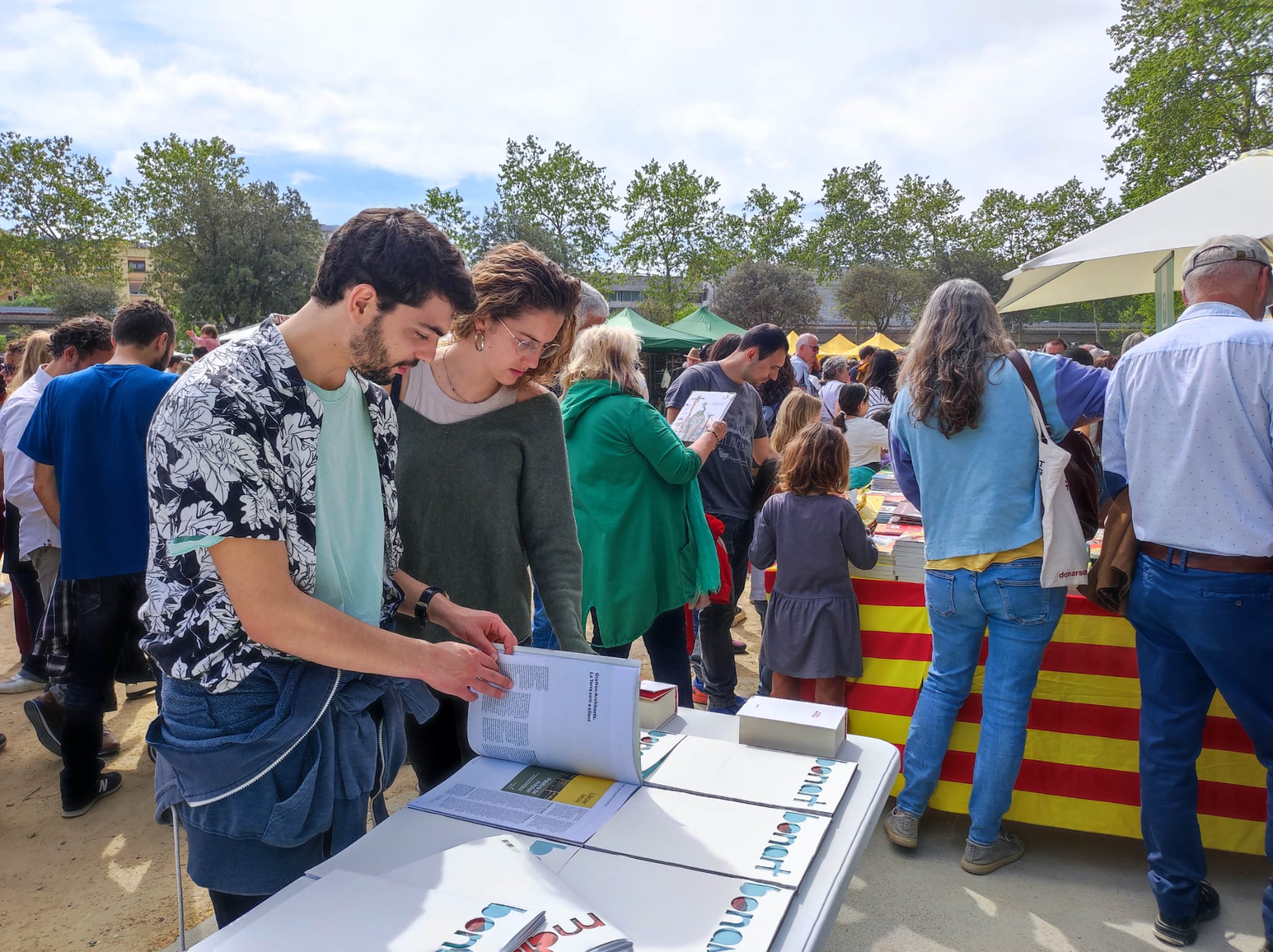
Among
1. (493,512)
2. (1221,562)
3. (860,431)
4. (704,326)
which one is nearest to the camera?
(493,512)

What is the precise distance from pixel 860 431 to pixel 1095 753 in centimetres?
281

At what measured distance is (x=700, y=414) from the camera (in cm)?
315

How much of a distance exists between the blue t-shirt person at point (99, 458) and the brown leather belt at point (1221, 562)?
3249 millimetres

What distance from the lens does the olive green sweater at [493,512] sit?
1.72 m

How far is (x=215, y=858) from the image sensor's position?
113cm

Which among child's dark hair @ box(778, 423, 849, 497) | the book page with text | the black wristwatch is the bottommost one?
the book page with text

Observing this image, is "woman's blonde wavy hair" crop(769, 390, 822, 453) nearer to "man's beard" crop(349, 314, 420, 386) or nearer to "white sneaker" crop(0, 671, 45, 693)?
"man's beard" crop(349, 314, 420, 386)

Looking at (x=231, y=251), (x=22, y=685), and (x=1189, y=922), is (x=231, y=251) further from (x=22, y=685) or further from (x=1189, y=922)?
(x=1189, y=922)

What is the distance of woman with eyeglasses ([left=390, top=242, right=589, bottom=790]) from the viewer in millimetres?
1682

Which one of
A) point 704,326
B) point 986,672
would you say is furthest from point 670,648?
point 704,326

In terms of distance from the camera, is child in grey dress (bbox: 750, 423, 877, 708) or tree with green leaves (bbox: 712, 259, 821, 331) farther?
tree with green leaves (bbox: 712, 259, 821, 331)

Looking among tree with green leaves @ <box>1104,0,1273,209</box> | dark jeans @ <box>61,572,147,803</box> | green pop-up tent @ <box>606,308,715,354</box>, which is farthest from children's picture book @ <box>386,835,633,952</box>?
tree with green leaves @ <box>1104,0,1273,209</box>

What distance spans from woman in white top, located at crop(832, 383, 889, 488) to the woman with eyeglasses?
3440 mm

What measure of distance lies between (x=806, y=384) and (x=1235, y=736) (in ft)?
17.6
